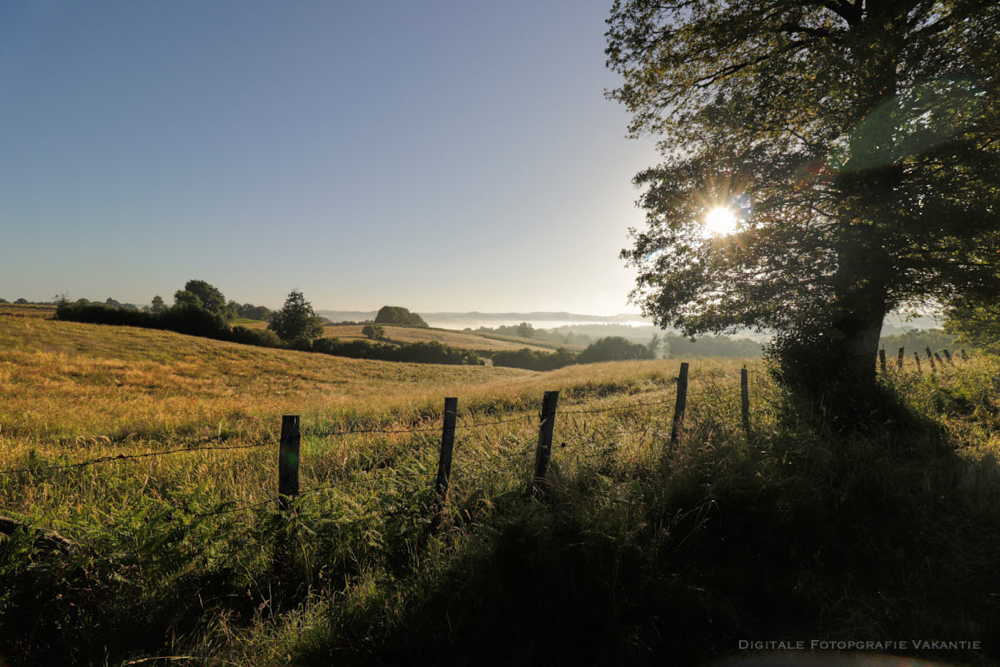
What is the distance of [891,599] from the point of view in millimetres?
3592

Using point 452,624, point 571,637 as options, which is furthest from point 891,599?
point 452,624

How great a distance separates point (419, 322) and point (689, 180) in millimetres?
111177

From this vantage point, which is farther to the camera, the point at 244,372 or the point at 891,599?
the point at 244,372

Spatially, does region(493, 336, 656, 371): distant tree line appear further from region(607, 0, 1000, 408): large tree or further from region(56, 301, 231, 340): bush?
region(607, 0, 1000, 408): large tree

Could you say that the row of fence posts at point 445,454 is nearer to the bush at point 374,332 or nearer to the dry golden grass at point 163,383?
the dry golden grass at point 163,383

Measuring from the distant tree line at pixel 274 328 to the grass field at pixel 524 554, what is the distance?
171ft

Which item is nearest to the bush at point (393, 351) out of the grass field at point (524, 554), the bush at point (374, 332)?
the bush at point (374, 332)

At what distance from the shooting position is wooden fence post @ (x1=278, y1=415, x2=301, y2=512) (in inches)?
151

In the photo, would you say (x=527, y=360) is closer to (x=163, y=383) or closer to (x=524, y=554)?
(x=163, y=383)

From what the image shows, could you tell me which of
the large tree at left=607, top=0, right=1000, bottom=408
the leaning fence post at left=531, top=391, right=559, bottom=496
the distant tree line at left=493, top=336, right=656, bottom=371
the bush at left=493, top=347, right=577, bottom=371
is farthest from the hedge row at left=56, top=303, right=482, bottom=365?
the leaning fence post at left=531, top=391, right=559, bottom=496

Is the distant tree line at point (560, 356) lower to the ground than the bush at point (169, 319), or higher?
lower

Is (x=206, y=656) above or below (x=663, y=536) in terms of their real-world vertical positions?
below

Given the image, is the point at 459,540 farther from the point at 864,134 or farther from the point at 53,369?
the point at 53,369

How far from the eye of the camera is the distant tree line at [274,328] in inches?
1939
